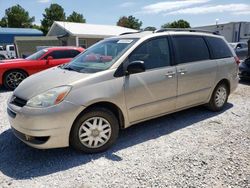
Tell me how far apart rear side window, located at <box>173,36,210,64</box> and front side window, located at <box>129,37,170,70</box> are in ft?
0.81

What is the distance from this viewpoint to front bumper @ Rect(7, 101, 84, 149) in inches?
120

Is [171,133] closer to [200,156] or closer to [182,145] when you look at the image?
[182,145]

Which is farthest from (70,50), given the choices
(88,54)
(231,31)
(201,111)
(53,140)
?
(231,31)

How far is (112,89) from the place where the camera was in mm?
3441

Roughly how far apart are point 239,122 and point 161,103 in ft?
5.83

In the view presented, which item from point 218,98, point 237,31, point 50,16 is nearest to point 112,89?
point 218,98

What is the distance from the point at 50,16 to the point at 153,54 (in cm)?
4696

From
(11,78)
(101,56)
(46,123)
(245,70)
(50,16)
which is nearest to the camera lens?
(46,123)

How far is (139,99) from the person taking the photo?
3754mm

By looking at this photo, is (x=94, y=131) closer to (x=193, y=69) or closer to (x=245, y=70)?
(x=193, y=69)

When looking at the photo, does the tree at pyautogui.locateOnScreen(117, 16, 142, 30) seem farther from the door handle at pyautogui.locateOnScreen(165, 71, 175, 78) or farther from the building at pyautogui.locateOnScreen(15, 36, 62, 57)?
the door handle at pyautogui.locateOnScreen(165, 71, 175, 78)

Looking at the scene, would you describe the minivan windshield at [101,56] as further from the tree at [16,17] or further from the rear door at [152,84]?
the tree at [16,17]

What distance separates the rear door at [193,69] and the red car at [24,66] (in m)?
5.57

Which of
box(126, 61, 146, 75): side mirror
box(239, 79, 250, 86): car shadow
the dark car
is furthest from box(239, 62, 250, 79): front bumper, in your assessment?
box(126, 61, 146, 75): side mirror
